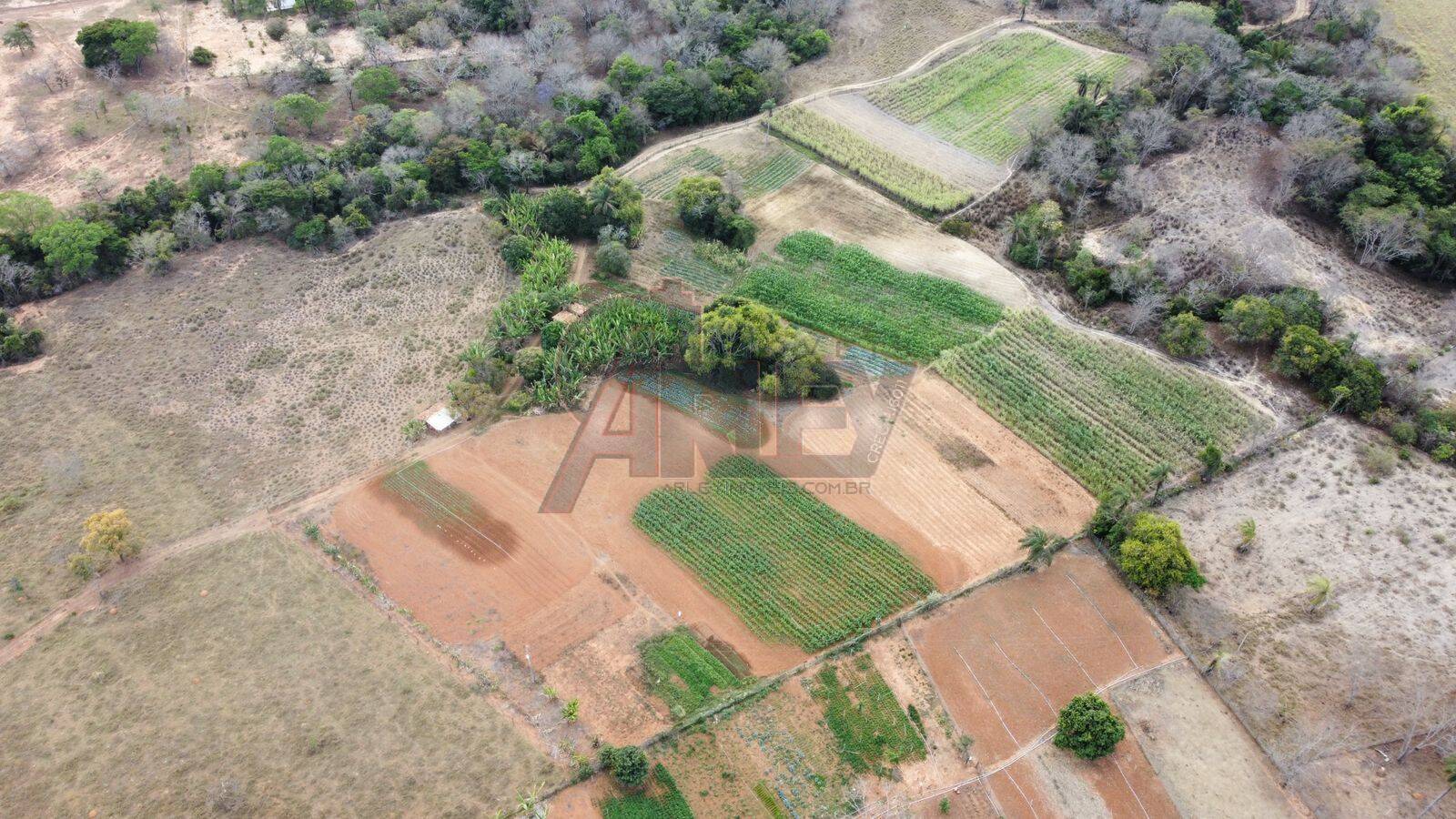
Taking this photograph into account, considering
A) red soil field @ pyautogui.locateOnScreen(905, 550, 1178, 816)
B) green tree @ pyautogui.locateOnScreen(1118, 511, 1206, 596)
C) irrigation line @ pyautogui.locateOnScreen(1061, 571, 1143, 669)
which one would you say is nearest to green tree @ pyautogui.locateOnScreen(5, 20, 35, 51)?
red soil field @ pyautogui.locateOnScreen(905, 550, 1178, 816)

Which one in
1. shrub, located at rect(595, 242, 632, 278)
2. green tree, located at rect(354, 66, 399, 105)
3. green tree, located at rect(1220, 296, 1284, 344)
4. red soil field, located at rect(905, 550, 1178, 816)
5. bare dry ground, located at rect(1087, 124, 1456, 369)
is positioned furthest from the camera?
green tree, located at rect(354, 66, 399, 105)

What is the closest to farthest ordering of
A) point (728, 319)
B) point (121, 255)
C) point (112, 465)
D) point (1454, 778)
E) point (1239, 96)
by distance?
point (1454, 778) → point (112, 465) → point (728, 319) → point (121, 255) → point (1239, 96)

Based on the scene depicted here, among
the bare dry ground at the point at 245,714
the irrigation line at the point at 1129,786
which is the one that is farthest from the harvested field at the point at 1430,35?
the bare dry ground at the point at 245,714

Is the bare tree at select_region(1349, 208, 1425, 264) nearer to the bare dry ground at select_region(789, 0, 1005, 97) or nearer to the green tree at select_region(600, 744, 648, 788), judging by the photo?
the bare dry ground at select_region(789, 0, 1005, 97)

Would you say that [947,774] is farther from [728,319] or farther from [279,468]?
[279,468]

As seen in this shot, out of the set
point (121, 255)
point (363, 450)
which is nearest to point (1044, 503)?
point (363, 450)
